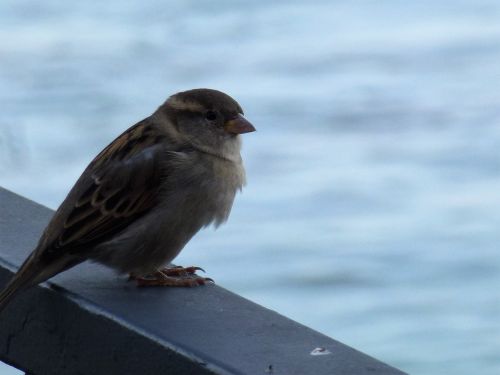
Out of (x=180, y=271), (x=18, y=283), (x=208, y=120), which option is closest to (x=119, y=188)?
(x=180, y=271)

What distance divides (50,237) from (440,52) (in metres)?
7.38

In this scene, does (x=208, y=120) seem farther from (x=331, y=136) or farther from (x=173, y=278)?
(x=331, y=136)

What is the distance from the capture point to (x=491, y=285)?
772cm

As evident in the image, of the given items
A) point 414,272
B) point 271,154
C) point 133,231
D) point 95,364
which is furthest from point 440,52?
point 95,364

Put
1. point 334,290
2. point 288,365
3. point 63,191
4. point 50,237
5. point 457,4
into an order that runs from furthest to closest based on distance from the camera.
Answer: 1. point 457,4
2. point 63,191
3. point 334,290
4. point 50,237
5. point 288,365

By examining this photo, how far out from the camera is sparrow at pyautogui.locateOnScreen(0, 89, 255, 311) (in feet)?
13.3

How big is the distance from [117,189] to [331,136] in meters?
5.48

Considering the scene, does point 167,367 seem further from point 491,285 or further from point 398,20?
point 398,20

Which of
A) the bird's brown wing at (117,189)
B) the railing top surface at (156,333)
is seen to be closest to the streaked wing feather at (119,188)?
the bird's brown wing at (117,189)

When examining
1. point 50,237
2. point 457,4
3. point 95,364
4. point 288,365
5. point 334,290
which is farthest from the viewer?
point 457,4

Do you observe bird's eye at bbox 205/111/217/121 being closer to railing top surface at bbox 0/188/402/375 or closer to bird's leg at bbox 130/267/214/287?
→ bird's leg at bbox 130/267/214/287

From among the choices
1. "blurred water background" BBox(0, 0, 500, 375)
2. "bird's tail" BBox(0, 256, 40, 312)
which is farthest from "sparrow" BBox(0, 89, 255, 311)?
"blurred water background" BBox(0, 0, 500, 375)

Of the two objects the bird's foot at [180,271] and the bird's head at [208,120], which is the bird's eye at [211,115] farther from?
the bird's foot at [180,271]

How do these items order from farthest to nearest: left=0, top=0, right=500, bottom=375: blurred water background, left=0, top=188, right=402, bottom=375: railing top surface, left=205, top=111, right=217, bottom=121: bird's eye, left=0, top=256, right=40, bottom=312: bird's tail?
left=0, top=0, right=500, bottom=375: blurred water background
left=205, top=111, right=217, bottom=121: bird's eye
left=0, top=256, right=40, bottom=312: bird's tail
left=0, top=188, right=402, bottom=375: railing top surface
